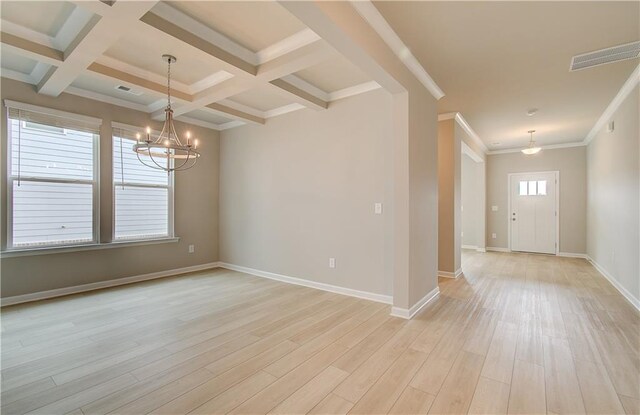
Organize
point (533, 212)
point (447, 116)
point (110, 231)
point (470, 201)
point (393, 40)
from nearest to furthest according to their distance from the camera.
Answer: point (393, 40) < point (110, 231) < point (447, 116) < point (533, 212) < point (470, 201)

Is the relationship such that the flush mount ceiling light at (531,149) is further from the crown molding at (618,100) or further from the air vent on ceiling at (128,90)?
the air vent on ceiling at (128,90)

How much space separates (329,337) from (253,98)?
3.43 m

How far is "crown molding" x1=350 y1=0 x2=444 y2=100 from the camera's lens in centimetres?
222

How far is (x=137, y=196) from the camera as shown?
4773mm

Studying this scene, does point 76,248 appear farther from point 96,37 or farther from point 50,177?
point 96,37

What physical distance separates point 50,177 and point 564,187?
10.1 m

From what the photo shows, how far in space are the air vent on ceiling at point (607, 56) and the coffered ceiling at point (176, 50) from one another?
2.14 metres

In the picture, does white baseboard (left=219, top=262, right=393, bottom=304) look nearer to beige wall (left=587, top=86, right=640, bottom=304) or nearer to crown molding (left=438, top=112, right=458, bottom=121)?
beige wall (left=587, top=86, right=640, bottom=304)

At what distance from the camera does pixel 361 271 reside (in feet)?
12.7

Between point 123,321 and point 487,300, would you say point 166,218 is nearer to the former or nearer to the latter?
point 123,321

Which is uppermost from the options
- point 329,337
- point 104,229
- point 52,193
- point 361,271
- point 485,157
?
point 485,157

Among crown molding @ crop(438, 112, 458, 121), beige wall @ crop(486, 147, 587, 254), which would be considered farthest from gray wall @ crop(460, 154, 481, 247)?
crown molding @ crop(438, 112, 458, 121)

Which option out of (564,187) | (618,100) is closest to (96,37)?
(618,100)

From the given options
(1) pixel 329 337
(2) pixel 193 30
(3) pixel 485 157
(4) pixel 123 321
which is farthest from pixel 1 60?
(3) pixel 485 157
